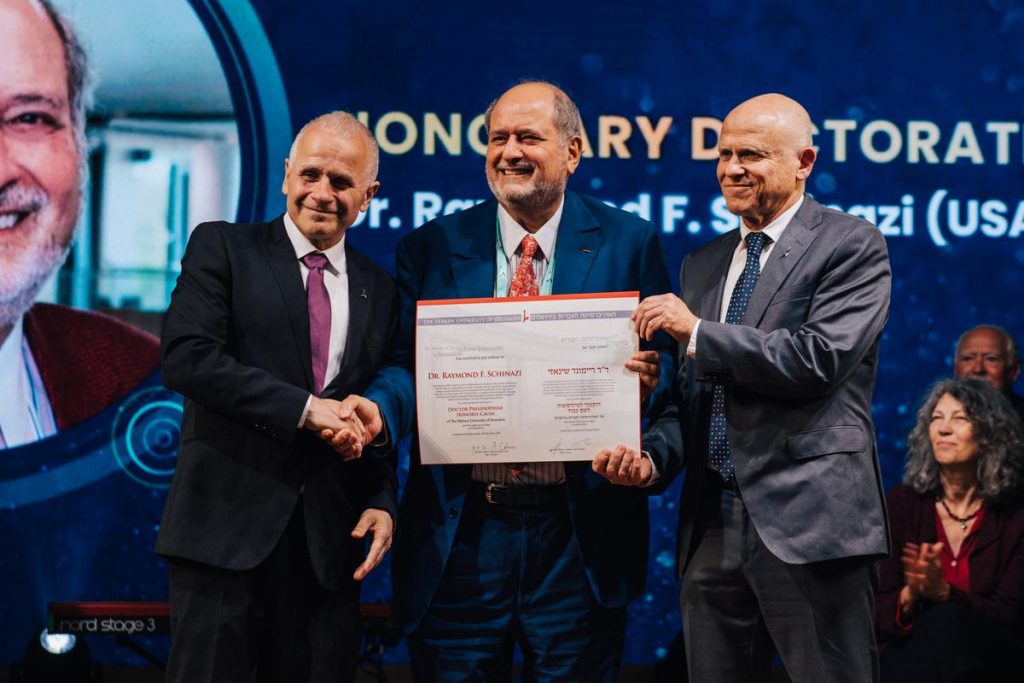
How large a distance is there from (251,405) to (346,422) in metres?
0.20

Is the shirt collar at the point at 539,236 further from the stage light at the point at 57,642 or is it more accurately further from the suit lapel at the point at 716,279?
the stage light at the point at 57,642

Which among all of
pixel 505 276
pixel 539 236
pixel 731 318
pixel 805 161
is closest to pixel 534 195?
pixel 539 236

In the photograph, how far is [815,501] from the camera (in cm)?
Result: 247

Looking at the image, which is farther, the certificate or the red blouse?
the red blouse

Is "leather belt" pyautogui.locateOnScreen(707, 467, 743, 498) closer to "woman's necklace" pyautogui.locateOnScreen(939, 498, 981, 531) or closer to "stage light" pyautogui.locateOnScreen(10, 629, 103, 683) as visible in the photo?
"woman's necklace" pyautogui.locateOnScreen(939, 498, 981, 531)

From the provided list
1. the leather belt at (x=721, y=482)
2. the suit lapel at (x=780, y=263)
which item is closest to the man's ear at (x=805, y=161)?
the suit lapel at (x=780, y=263)

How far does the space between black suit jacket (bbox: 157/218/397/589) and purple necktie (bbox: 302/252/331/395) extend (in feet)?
0.09

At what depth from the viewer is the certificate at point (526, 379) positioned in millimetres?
2590

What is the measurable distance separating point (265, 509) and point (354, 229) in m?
2.63

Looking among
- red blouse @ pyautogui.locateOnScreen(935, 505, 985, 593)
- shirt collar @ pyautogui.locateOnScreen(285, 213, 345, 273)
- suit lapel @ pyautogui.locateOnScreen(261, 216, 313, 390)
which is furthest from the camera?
red blouse @ pyautogui.locateOnScreen(935, 505, 985, 593)

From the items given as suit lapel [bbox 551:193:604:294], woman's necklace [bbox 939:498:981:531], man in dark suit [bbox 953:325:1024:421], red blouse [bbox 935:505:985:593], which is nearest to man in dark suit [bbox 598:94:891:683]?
suit lapel [bbox 551:193:604:294]

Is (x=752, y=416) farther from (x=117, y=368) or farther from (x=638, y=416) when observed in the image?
(x=117, y=368)

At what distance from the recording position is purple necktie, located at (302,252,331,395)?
8.37ft

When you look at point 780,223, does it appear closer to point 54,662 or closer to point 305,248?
point 305,248
